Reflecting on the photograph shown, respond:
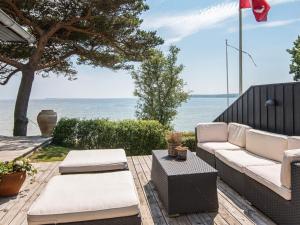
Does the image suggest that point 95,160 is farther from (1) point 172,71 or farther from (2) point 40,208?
(1) point 172,71

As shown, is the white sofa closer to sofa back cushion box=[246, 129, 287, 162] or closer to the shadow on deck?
sofa back cushion box=[246, 129, 287, 162]

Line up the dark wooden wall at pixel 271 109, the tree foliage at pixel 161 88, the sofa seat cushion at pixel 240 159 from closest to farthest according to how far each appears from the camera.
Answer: the sofa seat cushion at pixel 240 159 < the dark wooden wall at pixel 271 109 < the tree foliage at pixel 161 88

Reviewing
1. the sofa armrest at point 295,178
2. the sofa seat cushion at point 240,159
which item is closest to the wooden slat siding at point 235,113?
the sofa seat cushion at point 240,159

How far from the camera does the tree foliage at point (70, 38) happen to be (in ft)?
31.6

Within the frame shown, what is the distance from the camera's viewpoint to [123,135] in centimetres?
746

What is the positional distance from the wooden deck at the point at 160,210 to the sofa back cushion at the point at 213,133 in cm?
137

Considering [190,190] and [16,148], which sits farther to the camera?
[16,148]

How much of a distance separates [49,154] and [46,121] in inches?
119

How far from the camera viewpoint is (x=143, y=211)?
341cm

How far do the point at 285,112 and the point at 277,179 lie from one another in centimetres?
175

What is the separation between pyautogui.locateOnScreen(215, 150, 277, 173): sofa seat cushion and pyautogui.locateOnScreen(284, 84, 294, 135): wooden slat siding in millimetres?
685

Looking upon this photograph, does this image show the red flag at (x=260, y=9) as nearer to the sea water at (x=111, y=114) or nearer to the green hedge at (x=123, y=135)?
the green hedge at (x=123, y=135)

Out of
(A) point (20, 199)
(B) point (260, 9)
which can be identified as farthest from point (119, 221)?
(B) point (260, 9)

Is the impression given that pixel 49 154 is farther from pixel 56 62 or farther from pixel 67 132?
pixel 56 62
